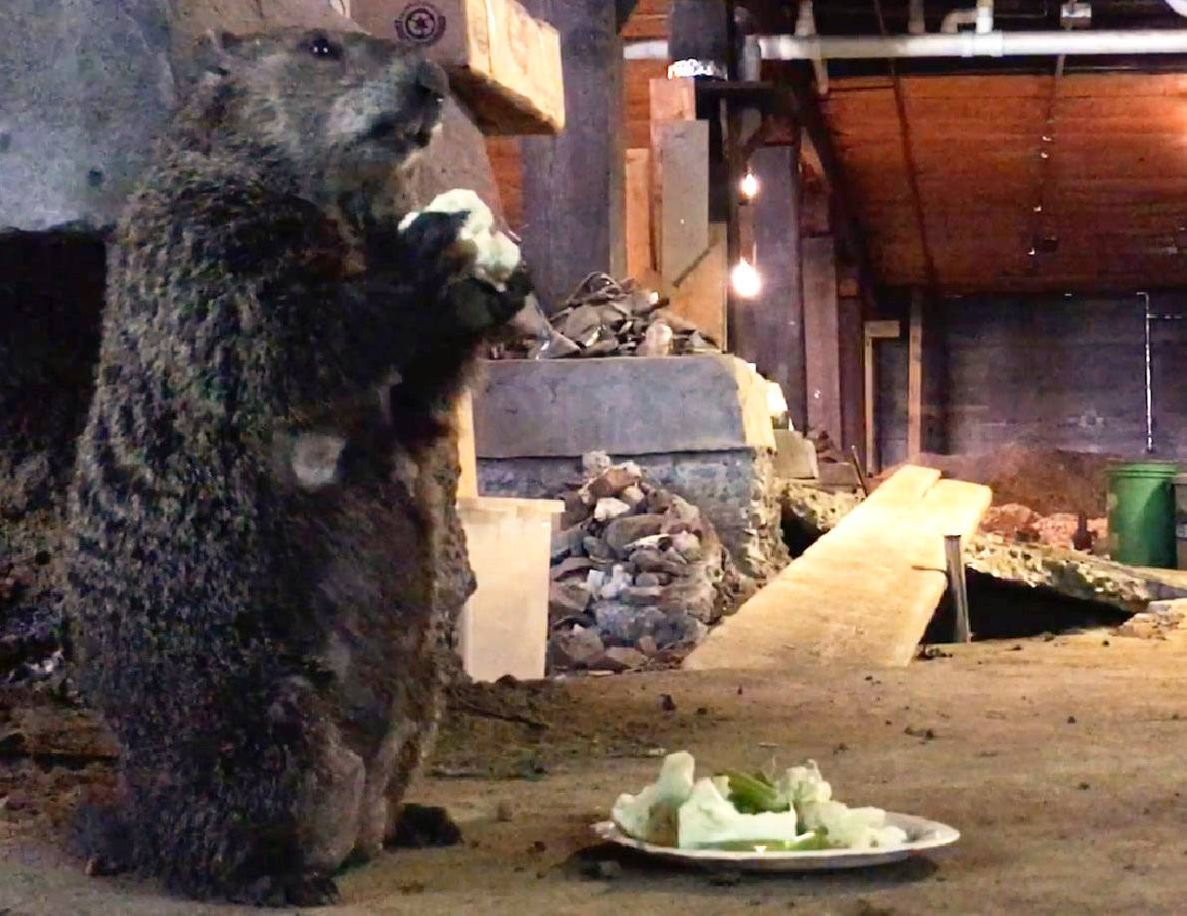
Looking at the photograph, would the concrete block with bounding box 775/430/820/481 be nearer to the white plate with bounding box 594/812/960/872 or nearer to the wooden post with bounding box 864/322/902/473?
the white plate with bounding box 594/812/960/872

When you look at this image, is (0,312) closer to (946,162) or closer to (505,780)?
(505,780)

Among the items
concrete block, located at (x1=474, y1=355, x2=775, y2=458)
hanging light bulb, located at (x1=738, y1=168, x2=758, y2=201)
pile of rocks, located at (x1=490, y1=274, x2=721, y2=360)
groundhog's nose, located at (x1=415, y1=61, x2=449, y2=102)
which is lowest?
concrete block, located at (x1=474, y1=355, x2=775, y2=458)

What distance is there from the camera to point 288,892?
1.96 m

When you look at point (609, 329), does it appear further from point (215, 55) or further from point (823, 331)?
point (823, 331)

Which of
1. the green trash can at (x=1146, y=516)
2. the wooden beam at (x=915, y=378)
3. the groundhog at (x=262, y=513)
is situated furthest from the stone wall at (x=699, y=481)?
the wooden beam at (x=915, y=378)

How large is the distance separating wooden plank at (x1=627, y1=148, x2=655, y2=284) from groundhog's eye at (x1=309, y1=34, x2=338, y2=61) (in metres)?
Result: 6.23

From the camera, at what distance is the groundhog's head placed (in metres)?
2.30

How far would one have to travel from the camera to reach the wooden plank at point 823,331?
15.2m

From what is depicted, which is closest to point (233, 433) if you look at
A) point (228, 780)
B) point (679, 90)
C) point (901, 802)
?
point (228, 780)

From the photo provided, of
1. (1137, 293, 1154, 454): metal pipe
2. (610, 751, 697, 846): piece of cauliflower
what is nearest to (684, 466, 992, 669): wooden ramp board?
(610, 751, 697, 846): piece of cauliflower

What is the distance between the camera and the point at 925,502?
9352 mm

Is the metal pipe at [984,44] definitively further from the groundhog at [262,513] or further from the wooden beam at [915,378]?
the wooden beam at [915,378]

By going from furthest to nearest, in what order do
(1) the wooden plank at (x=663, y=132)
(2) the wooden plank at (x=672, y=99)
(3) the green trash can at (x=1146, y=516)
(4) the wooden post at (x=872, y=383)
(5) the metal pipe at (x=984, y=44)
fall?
(4) the wooden post at (x=872, y=383)
(5) the metal pipe at (x=984, y=44)
(3) the green trash can at (x=1146, y=516)
(2) the wooden plank at (x=672, y=99)
(1) the wooden plank at (x=663, y=132)

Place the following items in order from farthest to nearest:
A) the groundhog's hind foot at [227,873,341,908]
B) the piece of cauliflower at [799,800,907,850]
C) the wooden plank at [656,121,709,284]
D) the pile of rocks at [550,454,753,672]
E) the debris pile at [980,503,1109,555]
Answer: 1. the debris pile at [980,503,1109,555]
2. the wooden plank at [656,121,709,284]
3. the pile of rocks at [550,454,753,672]
4. the piece of cauliflower at [799,800,907,850]
5. the groundhog's hind foot at [227,873,341,908]
